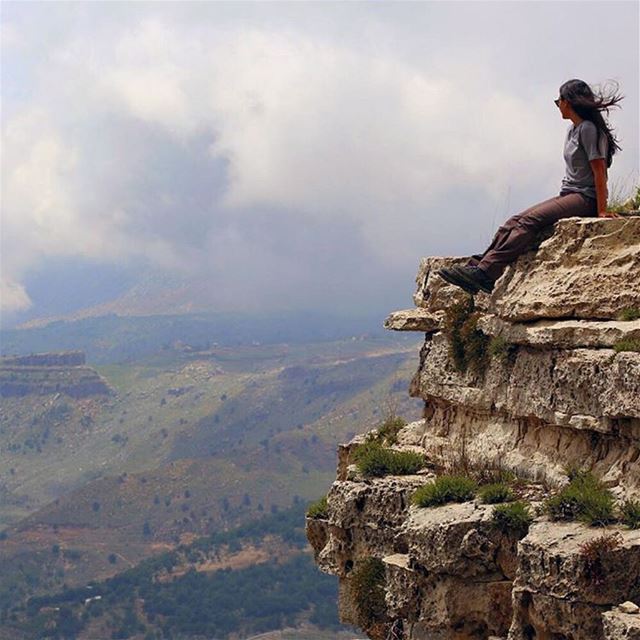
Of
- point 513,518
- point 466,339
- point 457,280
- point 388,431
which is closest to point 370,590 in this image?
point 513,518

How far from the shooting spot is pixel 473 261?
1975 cm

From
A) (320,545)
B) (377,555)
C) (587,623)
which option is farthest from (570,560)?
(320,545)

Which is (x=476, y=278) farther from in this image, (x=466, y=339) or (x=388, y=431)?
(x=388, y=431)

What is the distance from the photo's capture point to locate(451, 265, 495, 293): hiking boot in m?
19.2

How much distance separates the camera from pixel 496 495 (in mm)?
16422

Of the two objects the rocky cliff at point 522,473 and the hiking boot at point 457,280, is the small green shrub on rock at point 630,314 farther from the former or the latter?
the hiking boot at point 457,280

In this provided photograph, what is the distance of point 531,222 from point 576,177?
106 centimetres

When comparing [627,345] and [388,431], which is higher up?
[627,345]

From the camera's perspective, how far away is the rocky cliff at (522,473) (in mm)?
14516

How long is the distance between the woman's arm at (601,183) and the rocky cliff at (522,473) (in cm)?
76

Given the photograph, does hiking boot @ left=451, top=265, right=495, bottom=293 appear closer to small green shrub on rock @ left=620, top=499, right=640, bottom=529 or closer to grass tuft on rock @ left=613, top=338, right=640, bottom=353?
grass tuft on rock @ left=613, top=338, right=640, bottom=353

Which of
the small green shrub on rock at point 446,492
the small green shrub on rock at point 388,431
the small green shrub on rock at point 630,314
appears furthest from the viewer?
the small green shrub on rock at point 388,431

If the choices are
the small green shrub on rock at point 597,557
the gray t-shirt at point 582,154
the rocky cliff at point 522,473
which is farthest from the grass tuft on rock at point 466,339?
the small green shrub on rock at point 597,557

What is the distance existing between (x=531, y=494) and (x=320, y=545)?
21.4ft
